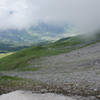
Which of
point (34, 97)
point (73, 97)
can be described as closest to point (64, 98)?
point (73, 97)

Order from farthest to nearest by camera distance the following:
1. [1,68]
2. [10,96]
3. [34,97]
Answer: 1. [1,68]
2. [10,96]
3. [34,97]

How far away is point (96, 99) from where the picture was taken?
2041 centimetres

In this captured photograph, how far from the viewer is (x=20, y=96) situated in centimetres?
2502

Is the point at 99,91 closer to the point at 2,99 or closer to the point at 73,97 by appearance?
the point at 73,97

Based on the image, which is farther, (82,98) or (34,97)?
(34,97)

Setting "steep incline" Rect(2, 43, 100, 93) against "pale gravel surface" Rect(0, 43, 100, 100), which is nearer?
"steep incline" Rect(2, 43, 100, 93)

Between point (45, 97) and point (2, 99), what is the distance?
22.1 ft

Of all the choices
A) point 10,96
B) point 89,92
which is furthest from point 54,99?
point 10,96

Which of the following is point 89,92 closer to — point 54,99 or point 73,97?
point 73,97

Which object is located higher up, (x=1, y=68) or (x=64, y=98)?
(x=1, y=68)

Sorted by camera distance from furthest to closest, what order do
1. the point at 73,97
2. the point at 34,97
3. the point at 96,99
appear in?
the point at 34,97 → the point at 73,97 → the point at 96,99

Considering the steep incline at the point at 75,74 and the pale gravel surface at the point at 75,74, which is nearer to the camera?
the steep incline at the point at 75,74

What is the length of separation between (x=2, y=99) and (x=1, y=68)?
8348 centimetres

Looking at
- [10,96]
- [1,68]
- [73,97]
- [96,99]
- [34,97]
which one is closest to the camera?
[96,99]
